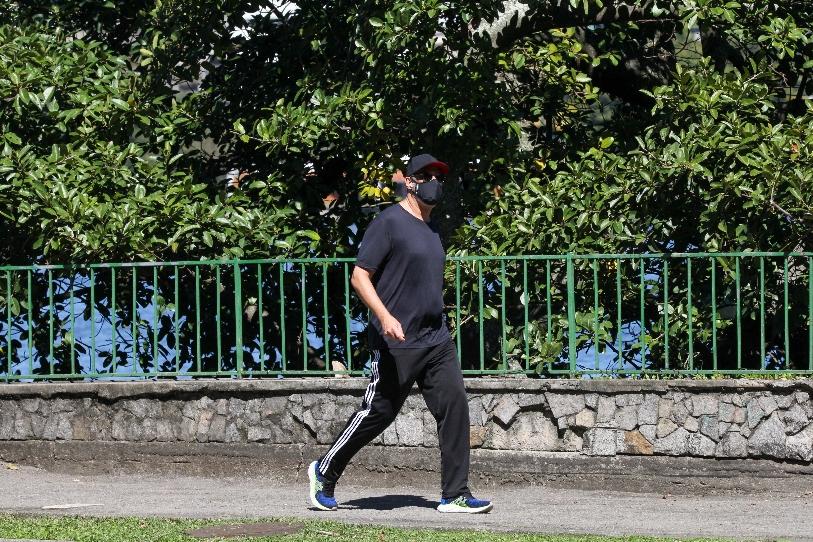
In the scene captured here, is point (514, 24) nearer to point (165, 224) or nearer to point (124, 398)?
point (165, 224)

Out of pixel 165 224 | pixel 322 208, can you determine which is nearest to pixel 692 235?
pixel 322 208

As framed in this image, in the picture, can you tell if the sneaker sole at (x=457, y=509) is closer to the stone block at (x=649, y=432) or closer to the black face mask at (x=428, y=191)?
the stone block at (x=649, y=432)

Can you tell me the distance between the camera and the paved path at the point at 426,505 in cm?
738

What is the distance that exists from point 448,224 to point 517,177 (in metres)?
0.66

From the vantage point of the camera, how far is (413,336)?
7.59 metres

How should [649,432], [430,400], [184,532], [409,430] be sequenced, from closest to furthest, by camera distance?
[184,532], [430,400], [649,432], [409,430]

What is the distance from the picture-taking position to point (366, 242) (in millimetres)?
7609

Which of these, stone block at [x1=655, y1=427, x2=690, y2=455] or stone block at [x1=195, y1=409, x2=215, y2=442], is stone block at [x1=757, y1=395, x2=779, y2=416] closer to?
stone block at [x1=655, y1=427, x2=690, y2=455]

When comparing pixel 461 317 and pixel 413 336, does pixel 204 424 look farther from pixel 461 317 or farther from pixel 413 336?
pixel 413 336

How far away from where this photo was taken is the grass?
22.5 feet

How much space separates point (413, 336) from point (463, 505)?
3.11 ft

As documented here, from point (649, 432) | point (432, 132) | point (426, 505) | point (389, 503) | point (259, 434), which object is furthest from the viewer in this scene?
point (432, 132)

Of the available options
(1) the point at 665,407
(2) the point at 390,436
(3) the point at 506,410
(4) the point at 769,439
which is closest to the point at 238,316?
(2) the point at 390,436

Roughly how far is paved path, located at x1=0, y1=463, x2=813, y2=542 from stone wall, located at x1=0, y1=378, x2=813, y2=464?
0.28 m
